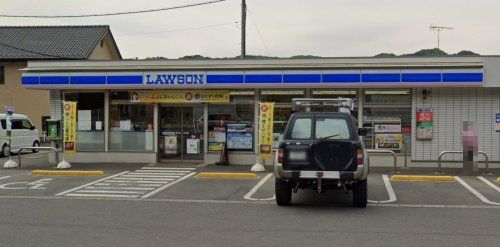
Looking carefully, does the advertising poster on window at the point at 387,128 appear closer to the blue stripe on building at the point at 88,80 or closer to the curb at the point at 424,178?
the curb at the point at 424,178

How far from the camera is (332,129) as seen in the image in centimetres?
1038

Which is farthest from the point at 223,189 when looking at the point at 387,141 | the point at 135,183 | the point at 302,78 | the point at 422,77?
the point at 422,77

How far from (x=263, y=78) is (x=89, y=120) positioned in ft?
22.0

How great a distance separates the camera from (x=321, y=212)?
32.1ft

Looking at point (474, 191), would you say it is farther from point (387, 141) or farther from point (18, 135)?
point (18, 135)

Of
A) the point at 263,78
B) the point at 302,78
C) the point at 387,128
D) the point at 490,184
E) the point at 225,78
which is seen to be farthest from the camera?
the point at 387,128

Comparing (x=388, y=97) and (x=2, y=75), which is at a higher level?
(x=2, y=75)

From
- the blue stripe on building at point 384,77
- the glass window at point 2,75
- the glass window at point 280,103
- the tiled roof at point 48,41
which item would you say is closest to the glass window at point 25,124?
the tiled roof at point 48,41

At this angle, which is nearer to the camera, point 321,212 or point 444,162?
point 321,212

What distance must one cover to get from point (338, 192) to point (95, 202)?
5448 mm

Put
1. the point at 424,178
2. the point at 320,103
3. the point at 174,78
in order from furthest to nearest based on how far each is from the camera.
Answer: the point at 174,78 < the point at 424,178 < the point at 320,103

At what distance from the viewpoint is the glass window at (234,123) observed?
18141 mm

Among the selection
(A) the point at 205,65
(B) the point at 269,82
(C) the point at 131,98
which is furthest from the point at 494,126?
(C) the point at 131,98

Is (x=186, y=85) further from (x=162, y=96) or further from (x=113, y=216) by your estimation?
(x=113, y=216)
